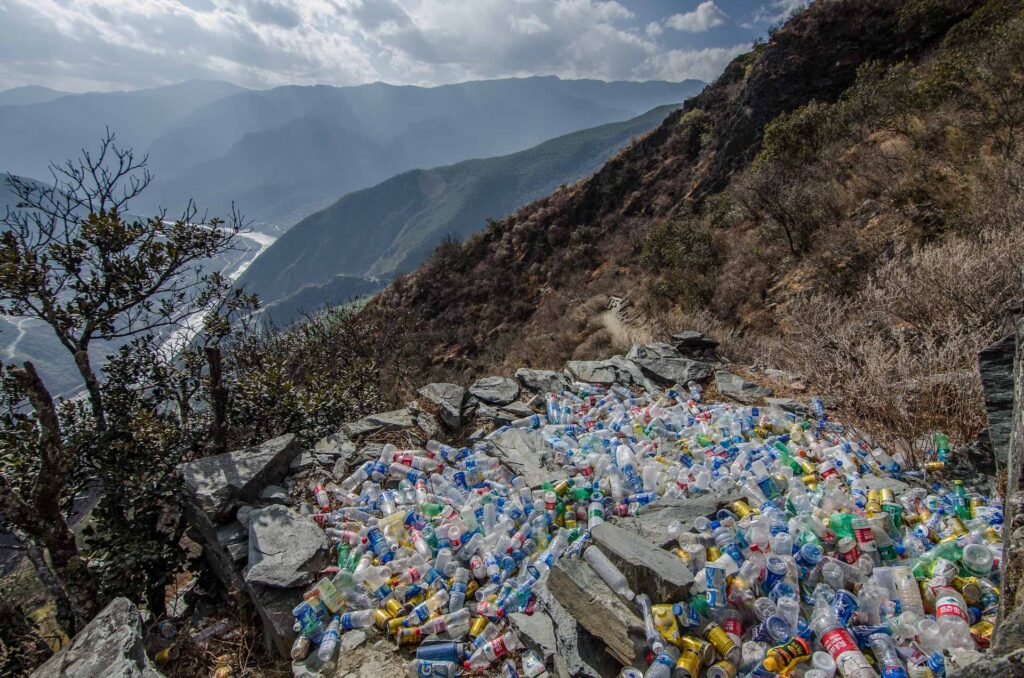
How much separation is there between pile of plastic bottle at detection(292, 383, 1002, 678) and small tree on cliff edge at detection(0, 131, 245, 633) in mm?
1994

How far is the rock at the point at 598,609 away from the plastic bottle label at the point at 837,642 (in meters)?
0.89

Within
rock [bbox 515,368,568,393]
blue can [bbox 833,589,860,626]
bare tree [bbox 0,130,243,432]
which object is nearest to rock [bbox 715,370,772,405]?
rock [bbox 515,368,568,393]

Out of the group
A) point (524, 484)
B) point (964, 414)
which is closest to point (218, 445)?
point (524, 484)

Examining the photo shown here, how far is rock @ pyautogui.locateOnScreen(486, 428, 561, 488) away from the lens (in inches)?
181

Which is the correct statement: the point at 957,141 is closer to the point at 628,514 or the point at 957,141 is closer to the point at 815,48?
the point at 628,514

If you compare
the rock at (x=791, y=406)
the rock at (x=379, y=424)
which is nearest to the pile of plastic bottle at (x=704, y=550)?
the rock at (x=791, y=406)

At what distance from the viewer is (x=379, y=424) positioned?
6.01 metres

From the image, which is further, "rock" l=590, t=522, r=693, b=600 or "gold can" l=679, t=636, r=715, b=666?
"rock" l=590, t=522, r=693, b=600

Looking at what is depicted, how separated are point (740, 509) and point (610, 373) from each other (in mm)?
3856

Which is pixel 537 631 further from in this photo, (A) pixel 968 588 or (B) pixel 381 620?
(A) pixel 968 588

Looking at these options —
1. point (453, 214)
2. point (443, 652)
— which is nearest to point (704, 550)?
point (443, 652)

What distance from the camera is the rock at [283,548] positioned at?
11.9 feet

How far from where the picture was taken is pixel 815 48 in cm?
2270

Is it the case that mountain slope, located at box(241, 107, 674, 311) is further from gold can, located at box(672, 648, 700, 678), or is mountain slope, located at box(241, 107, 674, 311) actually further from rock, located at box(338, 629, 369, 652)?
gold can, located at box(672, 648, 700, 678)
